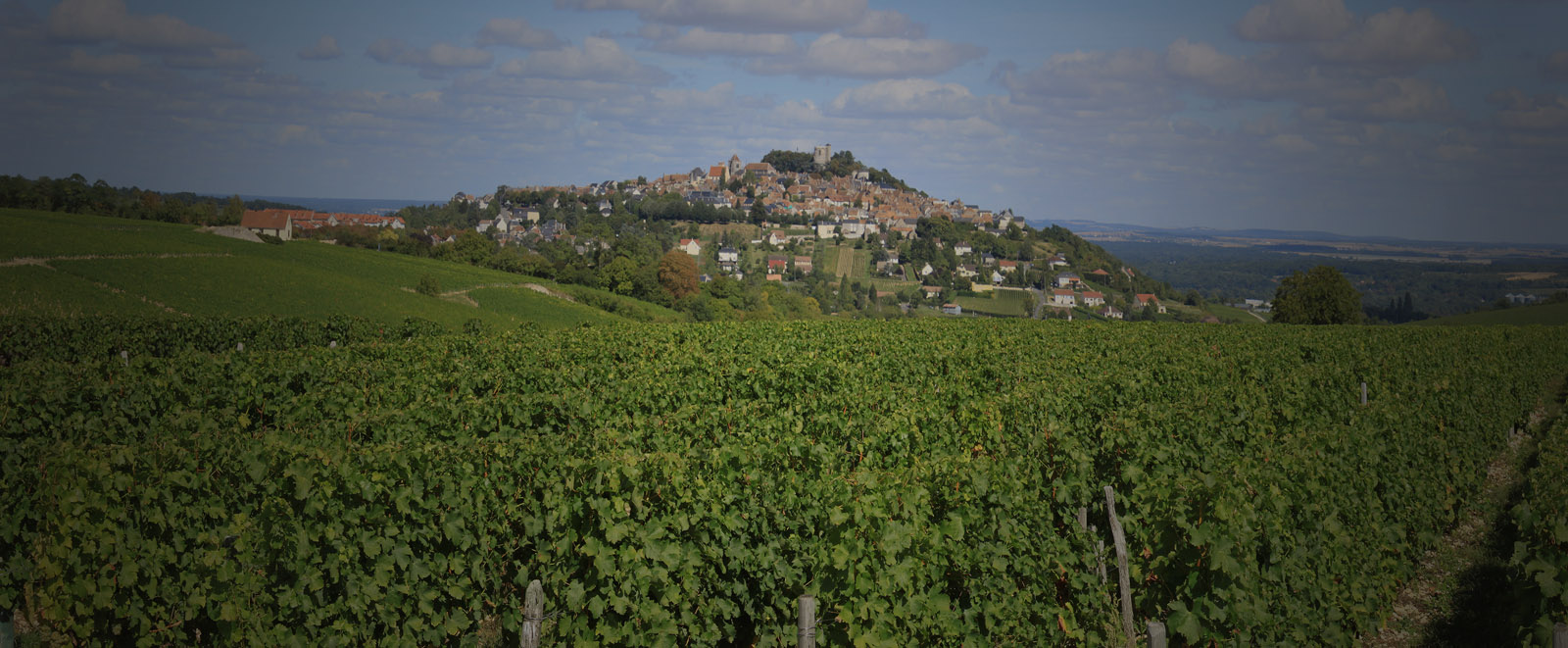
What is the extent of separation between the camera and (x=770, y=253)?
143875mm

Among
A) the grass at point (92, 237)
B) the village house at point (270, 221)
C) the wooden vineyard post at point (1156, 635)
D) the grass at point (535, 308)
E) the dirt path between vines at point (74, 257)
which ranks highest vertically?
the village house at point (270, 221)

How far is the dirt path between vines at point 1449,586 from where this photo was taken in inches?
287

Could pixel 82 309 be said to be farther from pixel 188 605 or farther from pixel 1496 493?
pixel 1496 493

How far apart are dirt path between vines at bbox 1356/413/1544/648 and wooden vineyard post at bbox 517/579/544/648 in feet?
22.6

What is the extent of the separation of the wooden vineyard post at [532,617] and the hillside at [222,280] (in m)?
24.5

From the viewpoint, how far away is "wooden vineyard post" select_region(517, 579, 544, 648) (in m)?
4.29

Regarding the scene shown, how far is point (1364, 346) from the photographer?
20047 mm

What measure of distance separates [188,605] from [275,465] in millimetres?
996

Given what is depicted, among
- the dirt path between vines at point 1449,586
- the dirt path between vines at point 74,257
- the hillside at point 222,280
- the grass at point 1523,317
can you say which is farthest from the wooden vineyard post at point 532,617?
the grass at point 1523,317

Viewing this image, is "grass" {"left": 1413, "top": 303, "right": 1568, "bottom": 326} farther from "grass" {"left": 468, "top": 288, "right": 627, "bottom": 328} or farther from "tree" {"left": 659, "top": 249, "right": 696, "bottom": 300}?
"grass" {"left": 468, "top": 288, "right": 627, "bottom": 328}

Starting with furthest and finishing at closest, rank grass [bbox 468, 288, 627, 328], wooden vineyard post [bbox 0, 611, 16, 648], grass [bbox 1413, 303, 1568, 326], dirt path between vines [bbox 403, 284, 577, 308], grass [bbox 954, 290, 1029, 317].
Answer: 1. grass [bbox 954, 290, 1029, 317]
2. grass [bbox 1413, 303, 1568, 326]
3. dirt path between vines [bbox 403, 284, 577, 308]
4. grass [bbox 468, 288, 627, 328]
5. wooden vineyard post [bbox 0, 611, 16, 648]

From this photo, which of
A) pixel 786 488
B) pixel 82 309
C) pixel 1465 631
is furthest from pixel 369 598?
pixel 82 309

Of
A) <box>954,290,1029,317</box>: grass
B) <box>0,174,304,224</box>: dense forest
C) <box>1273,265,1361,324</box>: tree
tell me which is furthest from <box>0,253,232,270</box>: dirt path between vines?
<box>954,290,1029,317</box>: grass

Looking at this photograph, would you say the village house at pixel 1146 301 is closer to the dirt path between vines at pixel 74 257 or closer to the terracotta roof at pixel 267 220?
the terracotta roof at pixel 267 220
